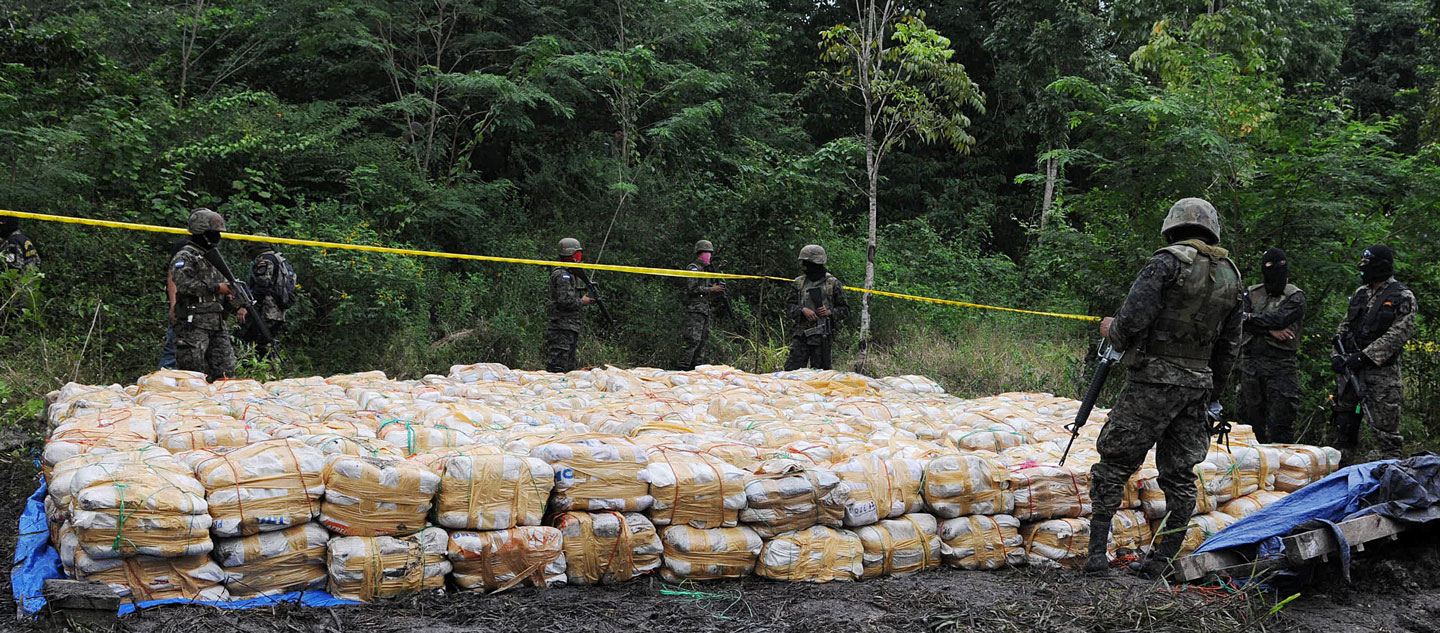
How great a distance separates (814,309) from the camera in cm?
963

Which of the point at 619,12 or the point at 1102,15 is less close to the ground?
the point at 1102,15

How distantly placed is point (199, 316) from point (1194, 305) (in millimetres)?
7319

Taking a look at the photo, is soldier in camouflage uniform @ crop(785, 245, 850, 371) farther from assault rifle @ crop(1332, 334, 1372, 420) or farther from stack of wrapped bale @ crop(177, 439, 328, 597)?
stack of wrapped bale @ crop(177, 439, 328, 597)

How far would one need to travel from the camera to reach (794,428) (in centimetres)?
570

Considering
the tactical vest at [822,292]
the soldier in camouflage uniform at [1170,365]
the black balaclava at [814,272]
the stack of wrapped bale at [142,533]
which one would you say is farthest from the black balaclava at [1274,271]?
the stack of wrapped bale at [142,533]

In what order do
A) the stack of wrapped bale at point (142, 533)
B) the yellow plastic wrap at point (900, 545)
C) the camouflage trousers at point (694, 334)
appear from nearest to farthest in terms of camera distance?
the stack of wrapped bale at point (142, 533) → the yellow plastic wrap at point (900, 545) → the camouflage trousers at point (694, 334)

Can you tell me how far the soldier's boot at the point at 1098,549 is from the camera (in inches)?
178

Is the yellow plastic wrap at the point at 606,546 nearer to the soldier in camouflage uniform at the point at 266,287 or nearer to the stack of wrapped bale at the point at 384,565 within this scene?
the stack of wrapped bale at the point at 384,565

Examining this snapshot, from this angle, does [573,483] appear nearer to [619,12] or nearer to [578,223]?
[578,223]

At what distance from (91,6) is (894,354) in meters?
12.0

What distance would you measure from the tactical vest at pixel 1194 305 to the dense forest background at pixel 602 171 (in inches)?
174

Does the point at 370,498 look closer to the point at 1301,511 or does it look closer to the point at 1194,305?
the point at 1194,305

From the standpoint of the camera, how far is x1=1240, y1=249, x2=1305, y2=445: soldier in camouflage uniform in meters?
7.44

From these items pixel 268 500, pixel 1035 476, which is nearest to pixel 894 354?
pixel 1035 476
